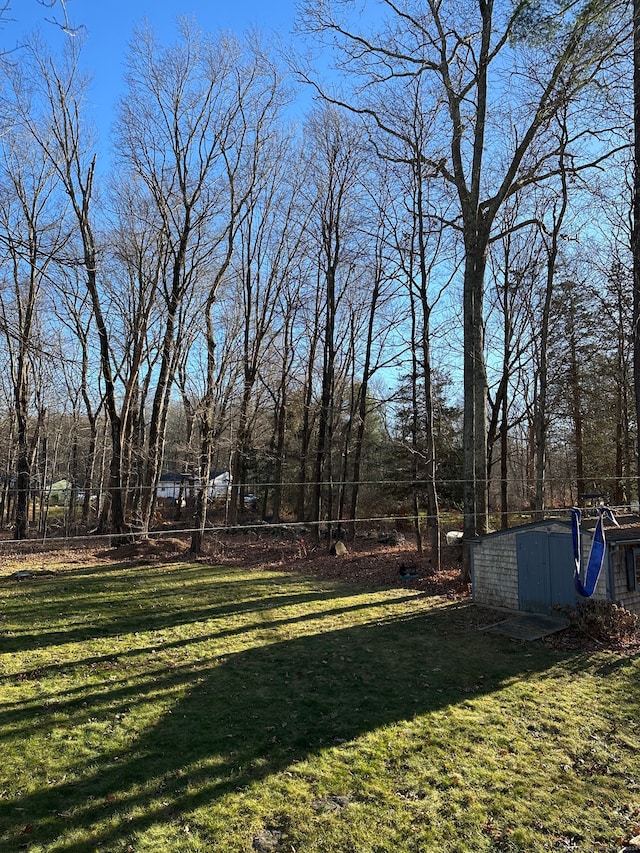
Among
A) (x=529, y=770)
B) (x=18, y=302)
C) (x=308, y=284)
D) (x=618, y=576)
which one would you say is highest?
(x=308, y=284)

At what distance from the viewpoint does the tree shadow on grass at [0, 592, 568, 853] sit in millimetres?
4176

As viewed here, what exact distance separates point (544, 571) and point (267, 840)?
8255 millimetres

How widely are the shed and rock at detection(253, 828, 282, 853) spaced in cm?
783

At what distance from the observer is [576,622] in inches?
368

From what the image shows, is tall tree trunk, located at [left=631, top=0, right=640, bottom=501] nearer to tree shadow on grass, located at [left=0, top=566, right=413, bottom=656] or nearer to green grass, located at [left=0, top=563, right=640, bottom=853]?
green grass, located at [left=0, top=563, right=640, bottom=853]

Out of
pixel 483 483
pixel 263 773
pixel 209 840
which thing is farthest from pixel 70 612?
pixel 483 483

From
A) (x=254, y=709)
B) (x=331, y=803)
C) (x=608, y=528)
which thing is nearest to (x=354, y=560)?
(x=608, y=528)

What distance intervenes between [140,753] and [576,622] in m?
7.75

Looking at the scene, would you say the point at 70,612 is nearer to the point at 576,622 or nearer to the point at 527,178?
the point at 576,622

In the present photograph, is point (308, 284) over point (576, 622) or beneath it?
over

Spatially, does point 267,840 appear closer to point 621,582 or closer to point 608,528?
point 621,582

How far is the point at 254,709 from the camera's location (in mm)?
6219

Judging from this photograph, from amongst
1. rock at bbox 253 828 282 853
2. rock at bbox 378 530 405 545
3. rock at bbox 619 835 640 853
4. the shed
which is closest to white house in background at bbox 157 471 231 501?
rock at bbox 253 828 282 853

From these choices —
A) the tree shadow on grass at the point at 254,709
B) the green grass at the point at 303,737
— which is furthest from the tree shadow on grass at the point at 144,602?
the tree shadow on grass at the point at 254,709
